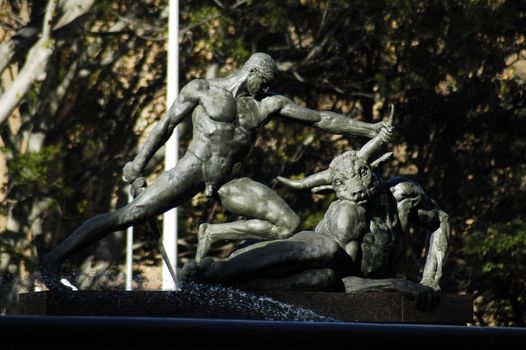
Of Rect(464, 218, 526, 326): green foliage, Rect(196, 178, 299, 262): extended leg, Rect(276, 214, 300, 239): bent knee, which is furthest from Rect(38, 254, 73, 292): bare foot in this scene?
Rect(464, 218, 526, 326): green foliage

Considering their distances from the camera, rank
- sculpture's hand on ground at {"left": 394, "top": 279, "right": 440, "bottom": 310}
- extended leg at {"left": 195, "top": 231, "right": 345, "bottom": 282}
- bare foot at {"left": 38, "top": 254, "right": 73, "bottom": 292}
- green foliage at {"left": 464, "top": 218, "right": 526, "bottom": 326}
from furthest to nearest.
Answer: green foliage at {"left": 464, "top": 218, "right": 526, "bottom": 326} → sculpture's hand on ground at {"left": 394, "top": 279, "right": 440, "bottom": 310} → extended leg at {"left": 195, "top": 231, "right": 345, "bottom": 282} → bare foot at {"left": 38, "top": 254, "right": 73, "bottom": 292}

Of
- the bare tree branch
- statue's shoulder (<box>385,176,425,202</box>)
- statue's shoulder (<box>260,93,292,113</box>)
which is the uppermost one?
the bare tree branch

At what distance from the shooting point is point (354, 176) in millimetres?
12711

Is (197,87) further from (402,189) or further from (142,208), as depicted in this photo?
(402,189)

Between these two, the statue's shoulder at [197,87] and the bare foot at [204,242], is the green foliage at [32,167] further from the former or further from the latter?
the statue's shoulder at [197,87]

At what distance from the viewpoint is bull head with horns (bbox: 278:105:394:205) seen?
12703 millimetres

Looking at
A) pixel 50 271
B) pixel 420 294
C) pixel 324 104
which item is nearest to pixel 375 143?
pixel 420 294

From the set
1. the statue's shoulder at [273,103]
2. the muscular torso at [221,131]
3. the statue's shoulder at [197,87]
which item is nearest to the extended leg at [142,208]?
the muscular torso at [221,131]

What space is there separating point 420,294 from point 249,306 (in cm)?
142

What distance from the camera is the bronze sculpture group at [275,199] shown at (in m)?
12.4

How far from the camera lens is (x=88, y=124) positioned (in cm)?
2714

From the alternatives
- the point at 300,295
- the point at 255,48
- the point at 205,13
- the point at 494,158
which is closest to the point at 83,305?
the point at 300,295

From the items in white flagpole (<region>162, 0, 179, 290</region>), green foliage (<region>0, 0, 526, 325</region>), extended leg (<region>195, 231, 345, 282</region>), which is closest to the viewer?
extended leg (<region>195, 231, 345, 282</region>)

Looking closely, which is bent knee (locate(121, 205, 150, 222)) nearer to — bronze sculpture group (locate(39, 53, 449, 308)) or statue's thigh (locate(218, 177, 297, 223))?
bronze sculpture group (locate(39, 53, 449, 308))
